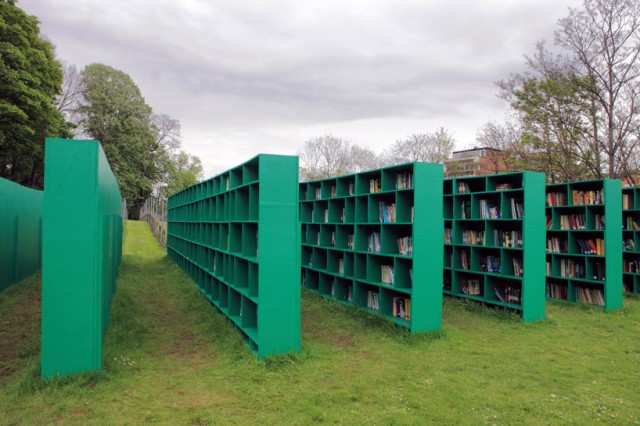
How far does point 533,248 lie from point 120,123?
2512 centimetres

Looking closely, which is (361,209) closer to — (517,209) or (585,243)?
(517,209)

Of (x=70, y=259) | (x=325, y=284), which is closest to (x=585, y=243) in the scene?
(x=325, y=284)

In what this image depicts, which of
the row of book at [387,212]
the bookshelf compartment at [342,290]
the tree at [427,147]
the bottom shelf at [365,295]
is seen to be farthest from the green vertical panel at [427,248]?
the tree at [427,147]

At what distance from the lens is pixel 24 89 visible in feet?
50.8

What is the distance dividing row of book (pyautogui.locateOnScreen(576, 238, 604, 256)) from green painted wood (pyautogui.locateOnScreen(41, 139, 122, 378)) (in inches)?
335

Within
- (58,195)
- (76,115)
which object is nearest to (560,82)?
(58,195)

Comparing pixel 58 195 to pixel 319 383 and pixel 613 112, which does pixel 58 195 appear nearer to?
pixel 319 383

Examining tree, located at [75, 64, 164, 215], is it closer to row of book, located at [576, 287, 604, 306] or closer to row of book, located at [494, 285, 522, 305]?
row of book, located at [494, 285, 522, 305]

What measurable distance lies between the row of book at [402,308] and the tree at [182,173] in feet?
86.4

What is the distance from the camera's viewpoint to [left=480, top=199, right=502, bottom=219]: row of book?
7820 millimetres

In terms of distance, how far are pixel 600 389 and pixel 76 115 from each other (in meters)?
28.8

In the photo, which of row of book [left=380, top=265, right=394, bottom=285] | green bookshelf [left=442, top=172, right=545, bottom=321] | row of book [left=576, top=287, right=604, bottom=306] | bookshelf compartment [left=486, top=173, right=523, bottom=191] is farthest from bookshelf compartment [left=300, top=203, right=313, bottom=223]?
row of book [left=576, top=287, right=604, bottom=306]

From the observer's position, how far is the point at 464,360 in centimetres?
514

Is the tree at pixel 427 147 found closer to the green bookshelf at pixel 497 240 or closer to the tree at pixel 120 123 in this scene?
the tree at pixel 120 123
